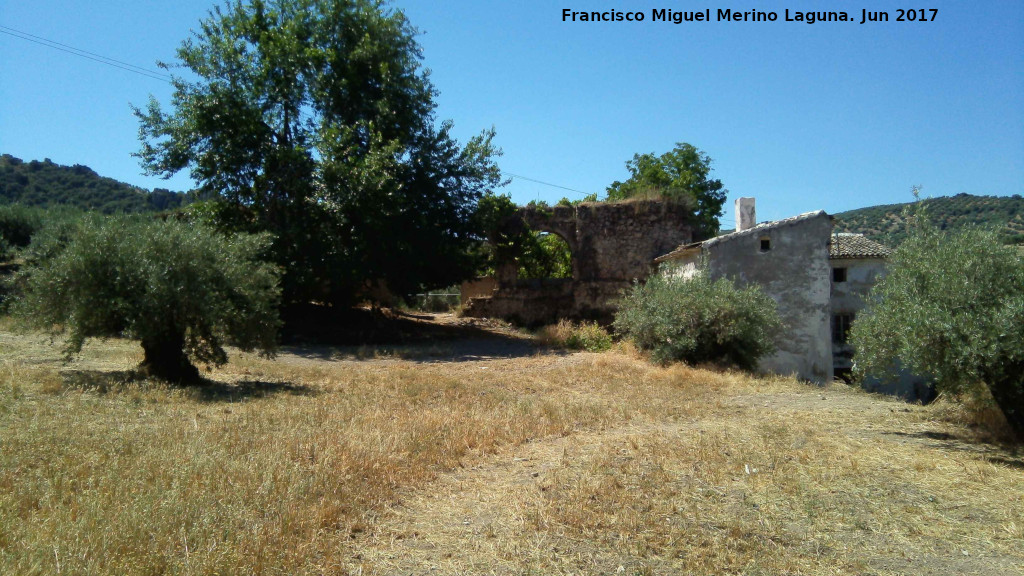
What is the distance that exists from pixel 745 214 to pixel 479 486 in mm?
20272

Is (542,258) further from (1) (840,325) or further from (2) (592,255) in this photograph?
(1) (840,325)

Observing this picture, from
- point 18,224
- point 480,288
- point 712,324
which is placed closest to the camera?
point 712,324

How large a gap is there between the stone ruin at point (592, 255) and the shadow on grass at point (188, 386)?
57.1 ft

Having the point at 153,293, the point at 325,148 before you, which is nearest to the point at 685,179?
the point at 325,148

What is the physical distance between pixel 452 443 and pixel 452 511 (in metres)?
2.20

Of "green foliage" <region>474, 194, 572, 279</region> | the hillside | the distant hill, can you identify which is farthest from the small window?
the distant hill

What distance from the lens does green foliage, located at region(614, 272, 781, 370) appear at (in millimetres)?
17656

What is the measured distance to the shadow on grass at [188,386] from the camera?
10943 millimetres

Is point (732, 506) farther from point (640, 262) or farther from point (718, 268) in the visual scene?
point (640, 262)

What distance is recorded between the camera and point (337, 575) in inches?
183

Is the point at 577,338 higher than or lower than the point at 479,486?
higher

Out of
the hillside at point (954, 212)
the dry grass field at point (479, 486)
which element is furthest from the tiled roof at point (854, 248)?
the dry grass field at point (479, 486)

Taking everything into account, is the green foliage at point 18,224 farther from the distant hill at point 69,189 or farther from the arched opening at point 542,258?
the arched opening at point 542,258

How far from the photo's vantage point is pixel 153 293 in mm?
11609
